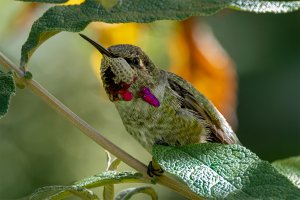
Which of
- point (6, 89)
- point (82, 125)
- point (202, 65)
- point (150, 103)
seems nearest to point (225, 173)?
point (82, 125)

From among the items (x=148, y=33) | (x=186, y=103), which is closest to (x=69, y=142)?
(x=148, y=33)

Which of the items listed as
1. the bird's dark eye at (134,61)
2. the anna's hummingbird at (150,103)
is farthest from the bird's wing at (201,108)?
the bird's dark eye at (134,61)

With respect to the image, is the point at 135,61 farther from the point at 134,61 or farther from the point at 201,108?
the point at 201,108

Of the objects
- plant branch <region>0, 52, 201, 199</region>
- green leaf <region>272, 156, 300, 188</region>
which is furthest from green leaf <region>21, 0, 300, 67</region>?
green leaf <region>272, 156, 300, 188</region>

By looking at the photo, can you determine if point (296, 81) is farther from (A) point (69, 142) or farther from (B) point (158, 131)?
(B) point (158, 131)

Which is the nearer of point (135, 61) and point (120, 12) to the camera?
point (120, 12)

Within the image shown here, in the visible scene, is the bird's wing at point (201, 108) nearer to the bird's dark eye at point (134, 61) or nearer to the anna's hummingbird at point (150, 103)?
the anna's hummingbird at point (150, 103)
